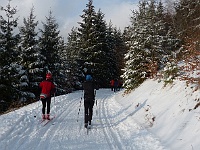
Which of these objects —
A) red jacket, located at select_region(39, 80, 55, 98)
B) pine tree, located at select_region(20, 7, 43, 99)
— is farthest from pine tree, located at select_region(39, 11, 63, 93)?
red jacket, located at select_region(39, 80, 55, 98)

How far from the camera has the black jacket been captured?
1110cm

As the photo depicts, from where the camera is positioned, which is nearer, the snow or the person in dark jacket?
the snow

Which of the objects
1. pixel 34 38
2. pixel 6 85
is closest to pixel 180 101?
pixel 6 85

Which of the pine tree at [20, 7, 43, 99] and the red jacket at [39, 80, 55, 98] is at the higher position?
the pine tree at [20, 7, 43, 99]

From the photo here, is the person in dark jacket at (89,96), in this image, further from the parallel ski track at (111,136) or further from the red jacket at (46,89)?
the red jacket at (46,89)

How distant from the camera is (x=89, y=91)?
36.6 feet

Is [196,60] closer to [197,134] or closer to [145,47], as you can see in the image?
[197,134]

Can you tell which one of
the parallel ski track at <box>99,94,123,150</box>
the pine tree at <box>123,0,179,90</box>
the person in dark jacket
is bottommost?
the parallel ski track at <box>99,94,123,150</box>

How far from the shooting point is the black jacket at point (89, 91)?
11102 mm

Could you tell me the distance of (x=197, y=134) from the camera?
756cm

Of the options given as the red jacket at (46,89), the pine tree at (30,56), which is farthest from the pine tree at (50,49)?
the red jacket at (46,89)

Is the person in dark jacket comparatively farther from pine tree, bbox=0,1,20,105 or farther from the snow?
pine tree, bbox=0,1,20,105

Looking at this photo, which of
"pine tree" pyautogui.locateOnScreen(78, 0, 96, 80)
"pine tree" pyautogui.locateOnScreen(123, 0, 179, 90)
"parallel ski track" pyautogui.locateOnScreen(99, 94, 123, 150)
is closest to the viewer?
"parallel ski track" pyautogui.locateOnScreen(99, 94, 123, 150)

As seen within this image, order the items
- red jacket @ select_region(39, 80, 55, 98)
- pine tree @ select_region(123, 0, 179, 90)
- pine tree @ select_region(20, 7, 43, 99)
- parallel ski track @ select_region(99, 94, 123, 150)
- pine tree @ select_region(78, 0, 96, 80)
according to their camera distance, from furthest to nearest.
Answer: pine tree @ select_region(78, 0, 96, 80)
pine tree @ select_region(20, 7, 43, 99)
pine tree @ select_region(123, 0, 179, 90)
red jacket @ select_region(39, 80, 55, 98)
parallel ski track @ select_region(99, 94, 123, 150)
